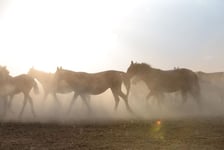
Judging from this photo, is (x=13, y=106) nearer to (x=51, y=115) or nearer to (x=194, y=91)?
(x=51, y=115)

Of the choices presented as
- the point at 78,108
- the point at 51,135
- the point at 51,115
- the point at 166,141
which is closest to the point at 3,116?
the point at 51,115

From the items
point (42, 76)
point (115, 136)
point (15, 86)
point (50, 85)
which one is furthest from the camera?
point (42, 76)

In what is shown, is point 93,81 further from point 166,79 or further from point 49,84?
point 166,79

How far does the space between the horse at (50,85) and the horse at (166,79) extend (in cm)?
380

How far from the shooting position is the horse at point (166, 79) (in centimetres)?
2298

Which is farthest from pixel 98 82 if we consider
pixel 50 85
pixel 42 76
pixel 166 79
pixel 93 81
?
pixel 166 79

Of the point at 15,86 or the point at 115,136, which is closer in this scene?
the point at 115,136

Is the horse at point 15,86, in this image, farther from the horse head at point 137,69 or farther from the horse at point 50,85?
the horse head at point 137,69

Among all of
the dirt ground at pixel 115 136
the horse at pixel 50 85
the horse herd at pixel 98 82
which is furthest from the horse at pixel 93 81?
the dirt ground at pixel 115 136

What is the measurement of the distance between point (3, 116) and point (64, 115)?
284 cm

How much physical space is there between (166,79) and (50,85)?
6427 millimetres

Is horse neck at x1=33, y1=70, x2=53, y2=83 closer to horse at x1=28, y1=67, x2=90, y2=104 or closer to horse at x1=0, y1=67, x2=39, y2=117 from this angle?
horse at x1=28, y1=67, x2=90, y2=104

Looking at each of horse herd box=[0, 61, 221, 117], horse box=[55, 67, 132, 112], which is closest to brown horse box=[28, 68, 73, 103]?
horse herd box=[0, 61, 221, 117]

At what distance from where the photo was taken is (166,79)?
76.0 ft
